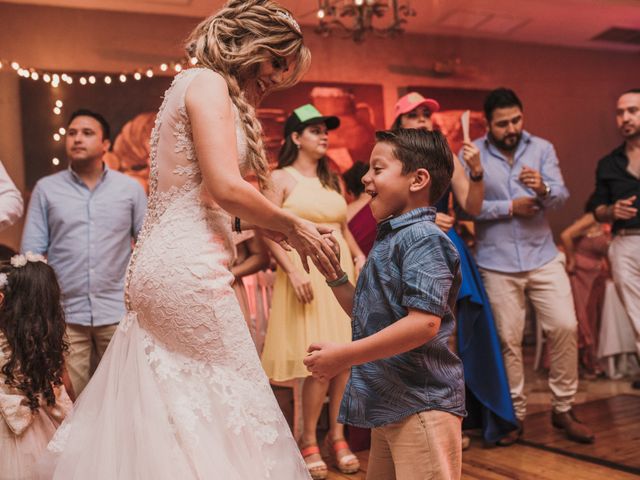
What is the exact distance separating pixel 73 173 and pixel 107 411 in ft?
6.57

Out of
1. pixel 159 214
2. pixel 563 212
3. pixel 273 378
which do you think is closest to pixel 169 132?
pixel 159 214

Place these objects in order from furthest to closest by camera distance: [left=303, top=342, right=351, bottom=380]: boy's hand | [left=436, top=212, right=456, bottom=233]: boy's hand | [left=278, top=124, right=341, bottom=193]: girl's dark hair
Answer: [left=278, top=124, right=341, bottom=193]: girl's dark hair
[left=436, top=212, right=456, bottom=233]: boy's hand
[left=303, top=342, right=351, bottom=380]: boy's hand

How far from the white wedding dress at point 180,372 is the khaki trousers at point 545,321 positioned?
226 centimetres

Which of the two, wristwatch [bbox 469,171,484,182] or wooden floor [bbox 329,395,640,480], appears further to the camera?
wristwatch [bbox 469,171,484,182]

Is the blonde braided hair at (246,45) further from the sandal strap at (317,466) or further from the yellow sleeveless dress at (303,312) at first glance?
the sandal strap at (317,466)

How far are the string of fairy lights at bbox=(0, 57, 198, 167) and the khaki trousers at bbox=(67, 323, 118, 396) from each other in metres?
1.86

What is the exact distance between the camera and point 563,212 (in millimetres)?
6828

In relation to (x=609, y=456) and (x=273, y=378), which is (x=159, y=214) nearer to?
(x=273, y=378)

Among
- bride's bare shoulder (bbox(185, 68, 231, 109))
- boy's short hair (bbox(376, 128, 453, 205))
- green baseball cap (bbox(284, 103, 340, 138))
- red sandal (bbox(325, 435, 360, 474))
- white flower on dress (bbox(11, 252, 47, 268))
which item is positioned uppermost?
green baseball cap (bbox(284, 103, 340, 138))

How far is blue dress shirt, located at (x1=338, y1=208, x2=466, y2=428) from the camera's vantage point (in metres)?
1.63

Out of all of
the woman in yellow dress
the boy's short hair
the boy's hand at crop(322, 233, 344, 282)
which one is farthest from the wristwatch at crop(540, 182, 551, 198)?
the boy's hand at crop(322, 233, 344, 282)

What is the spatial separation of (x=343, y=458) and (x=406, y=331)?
6.21 feet

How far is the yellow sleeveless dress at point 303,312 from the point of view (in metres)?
3.35

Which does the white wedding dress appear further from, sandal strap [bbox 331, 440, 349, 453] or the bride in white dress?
sandal strap [bbox 331, 440, 349, 453]
